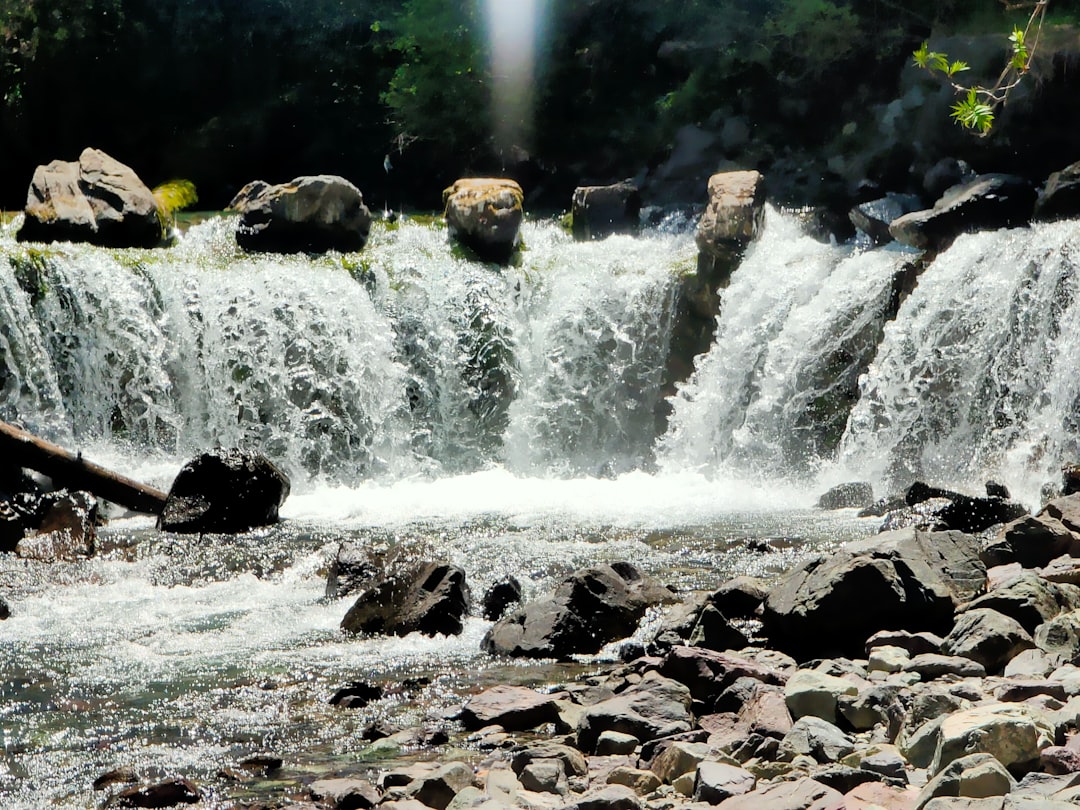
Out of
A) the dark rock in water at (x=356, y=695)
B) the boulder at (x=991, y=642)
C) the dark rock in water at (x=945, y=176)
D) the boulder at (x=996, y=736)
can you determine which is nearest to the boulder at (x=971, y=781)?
the boulder at (x=996, y=736)

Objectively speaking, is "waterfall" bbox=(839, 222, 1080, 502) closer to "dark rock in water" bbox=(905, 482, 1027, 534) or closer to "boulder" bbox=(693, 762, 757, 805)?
"dark rock in water" bbox=(905, 482, 1027, 534)

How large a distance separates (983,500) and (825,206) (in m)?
8.34

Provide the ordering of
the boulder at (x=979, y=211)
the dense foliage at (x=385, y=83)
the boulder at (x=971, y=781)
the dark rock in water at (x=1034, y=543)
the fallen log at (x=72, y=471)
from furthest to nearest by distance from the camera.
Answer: the dense foliage at (x=385, y=83) → the boulder at (x=979, y=211) → the fallen log at (x=72, y=471) → the dark rock in water at (x=1034, y=543) → the boulder at (x=971, y=781)

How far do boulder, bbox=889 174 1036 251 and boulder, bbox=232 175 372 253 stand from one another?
7373 mm

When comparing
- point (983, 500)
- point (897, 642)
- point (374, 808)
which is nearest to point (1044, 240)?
point (983, 500)

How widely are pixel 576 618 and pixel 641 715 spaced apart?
1.85 m

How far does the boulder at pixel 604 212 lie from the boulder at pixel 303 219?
3.18 m

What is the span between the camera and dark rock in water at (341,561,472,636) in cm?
786

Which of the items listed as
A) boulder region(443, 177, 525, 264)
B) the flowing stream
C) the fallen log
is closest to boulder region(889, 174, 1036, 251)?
the flowing stream

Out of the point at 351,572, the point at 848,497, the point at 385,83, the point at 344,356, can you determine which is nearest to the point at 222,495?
the point at 351,572

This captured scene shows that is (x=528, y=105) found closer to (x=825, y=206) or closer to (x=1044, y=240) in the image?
(x=825, y=206)

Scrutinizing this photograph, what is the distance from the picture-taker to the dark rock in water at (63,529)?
10242 mm

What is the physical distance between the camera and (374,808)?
16.0 ft

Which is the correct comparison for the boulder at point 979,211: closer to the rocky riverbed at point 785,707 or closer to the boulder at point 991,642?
the rocky riverbed at point 785,707
